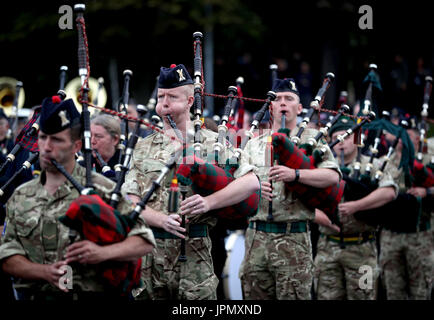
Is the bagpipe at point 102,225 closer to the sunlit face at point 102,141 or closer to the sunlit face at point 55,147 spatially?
the sunlit face at point 55,147

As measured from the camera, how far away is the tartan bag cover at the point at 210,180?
147 inches

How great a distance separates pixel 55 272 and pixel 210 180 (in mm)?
1190

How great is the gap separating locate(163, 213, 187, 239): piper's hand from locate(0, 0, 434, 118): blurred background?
9.12m

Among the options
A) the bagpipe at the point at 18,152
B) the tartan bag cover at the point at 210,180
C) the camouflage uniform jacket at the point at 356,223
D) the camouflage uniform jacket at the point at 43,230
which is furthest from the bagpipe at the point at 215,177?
the camouflage uniform jacket at the point at 356,223

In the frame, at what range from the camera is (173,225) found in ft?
12.1

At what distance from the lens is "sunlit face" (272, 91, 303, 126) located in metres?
5.02

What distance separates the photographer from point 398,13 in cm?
1305

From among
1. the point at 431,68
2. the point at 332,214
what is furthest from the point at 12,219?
the point at 431,68

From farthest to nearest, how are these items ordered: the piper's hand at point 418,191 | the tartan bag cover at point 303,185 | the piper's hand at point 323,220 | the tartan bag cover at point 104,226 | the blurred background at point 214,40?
the blurred background at point 214,40 → the piper's hand at point 418,191 → the piper's hand at point 323,220 → the tartan bag cover at point 303,185 → the tartan bag cover at point 104,226

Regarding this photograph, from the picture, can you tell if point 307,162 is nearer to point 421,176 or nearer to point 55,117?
point 55,117

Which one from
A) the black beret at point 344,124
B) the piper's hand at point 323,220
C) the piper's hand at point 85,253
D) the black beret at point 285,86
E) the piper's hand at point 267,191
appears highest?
the black beret at point 285,86

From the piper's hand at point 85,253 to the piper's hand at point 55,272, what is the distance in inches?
2.2
